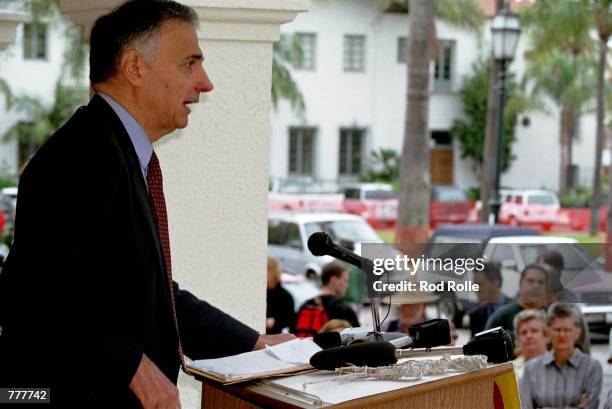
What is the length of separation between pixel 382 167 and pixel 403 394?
3485 cm

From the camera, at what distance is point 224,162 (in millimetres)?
3514

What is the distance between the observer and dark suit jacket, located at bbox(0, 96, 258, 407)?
78.9 inches

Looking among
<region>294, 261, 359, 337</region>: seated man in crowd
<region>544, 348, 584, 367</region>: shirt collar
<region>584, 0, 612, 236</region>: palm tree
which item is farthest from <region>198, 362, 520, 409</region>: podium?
<region>584, 0, 612, 236</region>: palm tree

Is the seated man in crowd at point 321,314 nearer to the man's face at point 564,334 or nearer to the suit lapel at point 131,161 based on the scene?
the man's face at point 564,334

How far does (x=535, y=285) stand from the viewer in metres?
4.08

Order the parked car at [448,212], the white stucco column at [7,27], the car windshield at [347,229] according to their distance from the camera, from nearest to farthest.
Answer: the white stucco column at [7,27] < the car windshield at [347,229] < the parked car at [448,212]

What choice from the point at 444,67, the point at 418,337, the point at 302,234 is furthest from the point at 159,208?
the point at 444,67

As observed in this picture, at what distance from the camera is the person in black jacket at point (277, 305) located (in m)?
8.63

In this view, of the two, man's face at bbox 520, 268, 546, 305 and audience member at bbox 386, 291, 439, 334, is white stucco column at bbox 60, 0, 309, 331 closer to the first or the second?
man's face at bbox 520, 268, 546, 305

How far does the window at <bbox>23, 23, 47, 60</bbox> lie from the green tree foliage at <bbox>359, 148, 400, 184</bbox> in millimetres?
11394

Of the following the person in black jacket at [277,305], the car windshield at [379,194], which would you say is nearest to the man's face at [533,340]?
the person in black jacket at [277,305]

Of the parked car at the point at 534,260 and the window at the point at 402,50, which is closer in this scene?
the parked car at the point at 534,260

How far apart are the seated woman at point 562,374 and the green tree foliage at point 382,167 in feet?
97.2

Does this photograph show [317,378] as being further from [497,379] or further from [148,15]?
[148,15]
